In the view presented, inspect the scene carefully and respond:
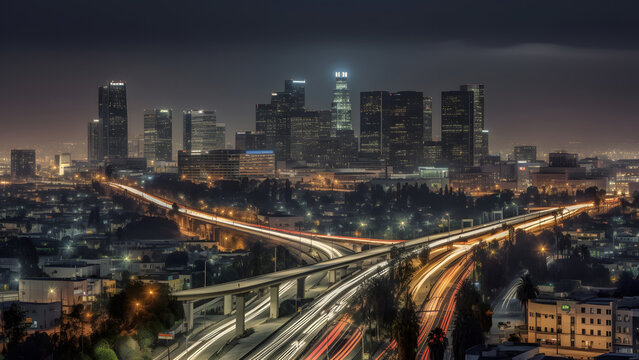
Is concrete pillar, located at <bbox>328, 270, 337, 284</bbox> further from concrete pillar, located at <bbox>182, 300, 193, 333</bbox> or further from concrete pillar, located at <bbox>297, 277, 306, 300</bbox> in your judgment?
concrete pillar, located at <bbox>182, 300, 193, 333</bbox>

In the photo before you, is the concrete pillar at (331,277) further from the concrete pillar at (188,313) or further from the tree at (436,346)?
the tree at (436,346)

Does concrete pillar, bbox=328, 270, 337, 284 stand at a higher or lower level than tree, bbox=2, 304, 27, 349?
higher

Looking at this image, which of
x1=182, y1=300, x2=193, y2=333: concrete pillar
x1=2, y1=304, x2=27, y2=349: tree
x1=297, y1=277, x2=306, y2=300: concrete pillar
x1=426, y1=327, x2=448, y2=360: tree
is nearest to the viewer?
x1=426, y1=327, x2=448, y2=360: tree

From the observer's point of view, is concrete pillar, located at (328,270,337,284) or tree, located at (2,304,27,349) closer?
tree, located at (2,304,27,349)

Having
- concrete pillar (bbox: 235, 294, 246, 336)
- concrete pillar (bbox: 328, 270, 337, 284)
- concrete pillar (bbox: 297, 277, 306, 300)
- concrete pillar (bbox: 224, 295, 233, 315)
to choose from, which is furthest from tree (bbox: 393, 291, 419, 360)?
concrete pillar (bbox: 328, 270, 337, 284)

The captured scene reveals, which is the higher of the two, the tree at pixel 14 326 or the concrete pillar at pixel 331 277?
the concrete pillar at pixel 331 277

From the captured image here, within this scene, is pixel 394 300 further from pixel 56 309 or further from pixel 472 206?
pixel 472 206

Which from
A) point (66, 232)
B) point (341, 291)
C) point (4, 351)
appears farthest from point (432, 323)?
point (66, 232)

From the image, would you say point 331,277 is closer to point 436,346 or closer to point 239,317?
point 239,317

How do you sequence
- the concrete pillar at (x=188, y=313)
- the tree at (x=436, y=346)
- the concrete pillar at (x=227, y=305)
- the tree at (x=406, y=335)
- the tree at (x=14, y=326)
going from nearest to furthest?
1. the tree at (x=436, y=346)
2. the tree at (x=406, y=335)
3. the concrete pillar at (x=188, y=313)
4. the tree at (x=14, y=326)
5. the concrete pillar at (x=227, y=305)

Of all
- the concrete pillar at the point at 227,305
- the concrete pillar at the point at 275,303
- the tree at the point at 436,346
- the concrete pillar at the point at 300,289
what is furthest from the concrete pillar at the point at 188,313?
the tree at the point at 436,346

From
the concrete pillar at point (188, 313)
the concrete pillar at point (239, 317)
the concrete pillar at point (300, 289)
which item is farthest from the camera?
the concrete pillar at point (300, 289)
